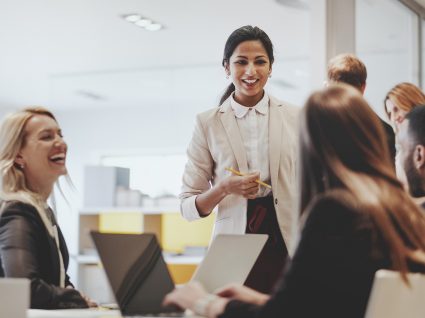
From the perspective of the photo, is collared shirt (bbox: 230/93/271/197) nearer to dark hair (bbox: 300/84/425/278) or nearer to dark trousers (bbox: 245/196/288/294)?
dark trousers (bbox: 245/196/288/294)

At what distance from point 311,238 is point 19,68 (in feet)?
24.9

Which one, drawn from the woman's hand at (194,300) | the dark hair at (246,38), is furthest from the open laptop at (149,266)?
the dark hair at (246,38)

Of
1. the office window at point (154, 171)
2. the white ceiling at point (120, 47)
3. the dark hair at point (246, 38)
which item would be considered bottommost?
the office window at point (154, 171)

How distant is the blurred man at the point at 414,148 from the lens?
214cm

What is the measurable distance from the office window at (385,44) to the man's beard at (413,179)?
8.78 ft

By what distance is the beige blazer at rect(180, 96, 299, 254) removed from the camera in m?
2.63

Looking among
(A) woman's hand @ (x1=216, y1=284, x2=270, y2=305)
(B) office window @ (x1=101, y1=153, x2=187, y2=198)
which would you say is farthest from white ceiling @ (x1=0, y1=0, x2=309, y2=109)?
(A) woman's hand @ (x1=216, y1=284, x2=270, y2=305)

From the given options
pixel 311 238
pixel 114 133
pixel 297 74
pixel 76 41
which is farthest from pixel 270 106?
pixel 114 133

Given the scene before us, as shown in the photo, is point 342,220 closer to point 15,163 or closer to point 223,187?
point 223,187

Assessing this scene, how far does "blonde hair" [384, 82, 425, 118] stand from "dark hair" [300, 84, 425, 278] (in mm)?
2118

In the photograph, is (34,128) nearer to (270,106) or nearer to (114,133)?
(270,106)

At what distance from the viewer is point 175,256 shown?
7602 mm

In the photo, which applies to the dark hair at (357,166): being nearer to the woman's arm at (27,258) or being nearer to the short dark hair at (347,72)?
the woman's arm at (27,258)

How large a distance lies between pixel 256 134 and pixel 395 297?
1.29 meters
